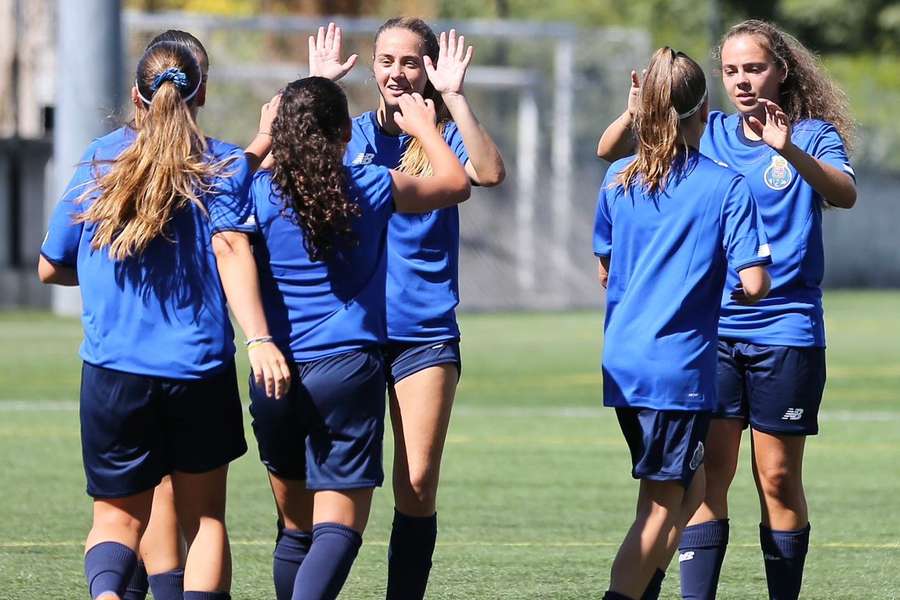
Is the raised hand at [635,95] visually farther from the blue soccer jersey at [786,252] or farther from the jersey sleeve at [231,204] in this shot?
the jersey sleeve at [231,204]

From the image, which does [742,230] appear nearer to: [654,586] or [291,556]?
[654,586]

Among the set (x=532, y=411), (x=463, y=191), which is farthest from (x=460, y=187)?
(x=532, y=411)

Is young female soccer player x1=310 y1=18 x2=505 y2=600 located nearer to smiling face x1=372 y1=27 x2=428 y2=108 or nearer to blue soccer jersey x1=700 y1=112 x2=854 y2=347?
smiling face x1=372 y1=27 x2=428 y2=108

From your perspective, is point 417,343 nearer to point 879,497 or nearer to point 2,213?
point 879,497

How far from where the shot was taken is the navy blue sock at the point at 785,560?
19.0ft

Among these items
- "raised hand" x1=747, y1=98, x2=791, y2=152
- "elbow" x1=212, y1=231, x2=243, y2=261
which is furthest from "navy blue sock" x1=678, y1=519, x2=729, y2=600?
"elbow" x1=212, y1=231, x2=243, y2=261

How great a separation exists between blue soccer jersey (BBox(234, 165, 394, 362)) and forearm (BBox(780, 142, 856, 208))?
1.35 meters

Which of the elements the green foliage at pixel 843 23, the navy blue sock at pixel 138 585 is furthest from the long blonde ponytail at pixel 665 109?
the green foliage at pixel 843 23

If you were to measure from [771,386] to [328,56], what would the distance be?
1871 millimetres

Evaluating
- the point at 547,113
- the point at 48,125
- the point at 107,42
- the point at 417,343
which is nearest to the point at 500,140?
the point at 547,113

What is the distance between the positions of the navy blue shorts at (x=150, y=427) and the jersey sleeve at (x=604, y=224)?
126 cm

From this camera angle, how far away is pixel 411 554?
5.64 meters

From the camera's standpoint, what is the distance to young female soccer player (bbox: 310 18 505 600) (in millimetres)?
5594

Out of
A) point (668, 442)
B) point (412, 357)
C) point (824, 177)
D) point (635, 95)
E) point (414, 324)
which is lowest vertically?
point (668, 442)
